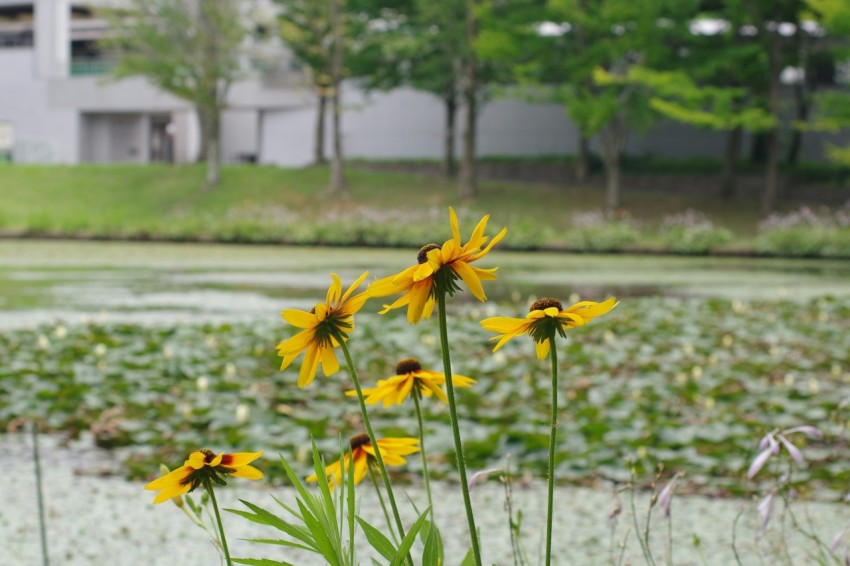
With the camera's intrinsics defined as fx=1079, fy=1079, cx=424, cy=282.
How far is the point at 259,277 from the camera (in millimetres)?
10945

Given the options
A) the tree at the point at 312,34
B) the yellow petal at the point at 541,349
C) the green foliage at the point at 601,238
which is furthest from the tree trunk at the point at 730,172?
the yellow petal at the point at 541,349

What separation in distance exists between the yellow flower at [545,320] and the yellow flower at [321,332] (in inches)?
5.6

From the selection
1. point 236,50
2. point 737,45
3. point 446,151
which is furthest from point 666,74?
point 236,50

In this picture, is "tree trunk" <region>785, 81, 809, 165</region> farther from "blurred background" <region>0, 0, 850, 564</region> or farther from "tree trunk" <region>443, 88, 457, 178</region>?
"tree trunk" <region>443, 88, 457, 178</region>

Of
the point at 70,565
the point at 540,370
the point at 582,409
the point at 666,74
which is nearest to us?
the point at 70,565

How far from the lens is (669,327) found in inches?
255

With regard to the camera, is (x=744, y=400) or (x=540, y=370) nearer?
(x=744, y=400)

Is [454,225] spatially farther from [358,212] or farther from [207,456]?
[358,212]

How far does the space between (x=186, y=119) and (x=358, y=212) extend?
65.6 feet

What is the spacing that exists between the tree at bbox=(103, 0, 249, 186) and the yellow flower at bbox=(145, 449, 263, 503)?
2510 centimetres

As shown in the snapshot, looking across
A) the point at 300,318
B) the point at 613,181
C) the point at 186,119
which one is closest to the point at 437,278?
the point at 300,318

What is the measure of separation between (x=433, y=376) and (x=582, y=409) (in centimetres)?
281

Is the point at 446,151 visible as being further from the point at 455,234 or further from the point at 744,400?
the point at 455,234

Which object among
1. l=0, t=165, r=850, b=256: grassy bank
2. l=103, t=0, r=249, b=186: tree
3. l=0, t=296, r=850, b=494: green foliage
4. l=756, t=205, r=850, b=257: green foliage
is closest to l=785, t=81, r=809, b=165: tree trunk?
l=0, t=165, r=850, b=256: grassy bank
